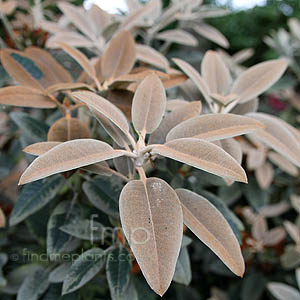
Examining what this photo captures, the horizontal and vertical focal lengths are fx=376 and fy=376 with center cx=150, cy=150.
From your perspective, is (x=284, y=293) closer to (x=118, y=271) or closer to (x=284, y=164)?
(x=284, y=164)

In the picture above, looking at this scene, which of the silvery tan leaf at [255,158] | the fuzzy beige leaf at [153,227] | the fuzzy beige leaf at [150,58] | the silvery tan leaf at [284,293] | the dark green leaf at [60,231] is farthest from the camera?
the silvery tan leaf at [255,158]

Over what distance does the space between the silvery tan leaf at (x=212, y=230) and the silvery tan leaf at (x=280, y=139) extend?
6.8 inches

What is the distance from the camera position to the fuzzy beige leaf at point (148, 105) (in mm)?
558

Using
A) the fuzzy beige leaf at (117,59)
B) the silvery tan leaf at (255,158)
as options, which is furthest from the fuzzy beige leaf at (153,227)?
the silvery tan leaf at (255,158)

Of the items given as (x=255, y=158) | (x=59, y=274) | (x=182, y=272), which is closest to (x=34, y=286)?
(x=59, y=274)

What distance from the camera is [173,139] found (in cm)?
53

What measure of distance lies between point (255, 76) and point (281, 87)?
0.73 meters

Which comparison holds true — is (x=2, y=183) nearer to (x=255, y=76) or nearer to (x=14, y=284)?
(x=14, y=284)

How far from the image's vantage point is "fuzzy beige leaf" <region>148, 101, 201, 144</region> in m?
0.58

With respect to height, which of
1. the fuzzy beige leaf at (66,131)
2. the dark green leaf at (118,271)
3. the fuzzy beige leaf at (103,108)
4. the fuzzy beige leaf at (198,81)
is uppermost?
the fuzzy beige leaf at (103,108)

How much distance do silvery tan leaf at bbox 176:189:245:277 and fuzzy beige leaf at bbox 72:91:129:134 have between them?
13 centimetres

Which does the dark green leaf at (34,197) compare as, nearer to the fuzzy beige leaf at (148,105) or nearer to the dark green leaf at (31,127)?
the dark green leaf at (31,127)

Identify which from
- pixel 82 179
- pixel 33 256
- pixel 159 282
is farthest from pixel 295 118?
pixel 159 282

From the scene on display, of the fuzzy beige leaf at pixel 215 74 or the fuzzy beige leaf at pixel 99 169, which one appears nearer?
the fuzzy beige leaf at pixel 99 169
